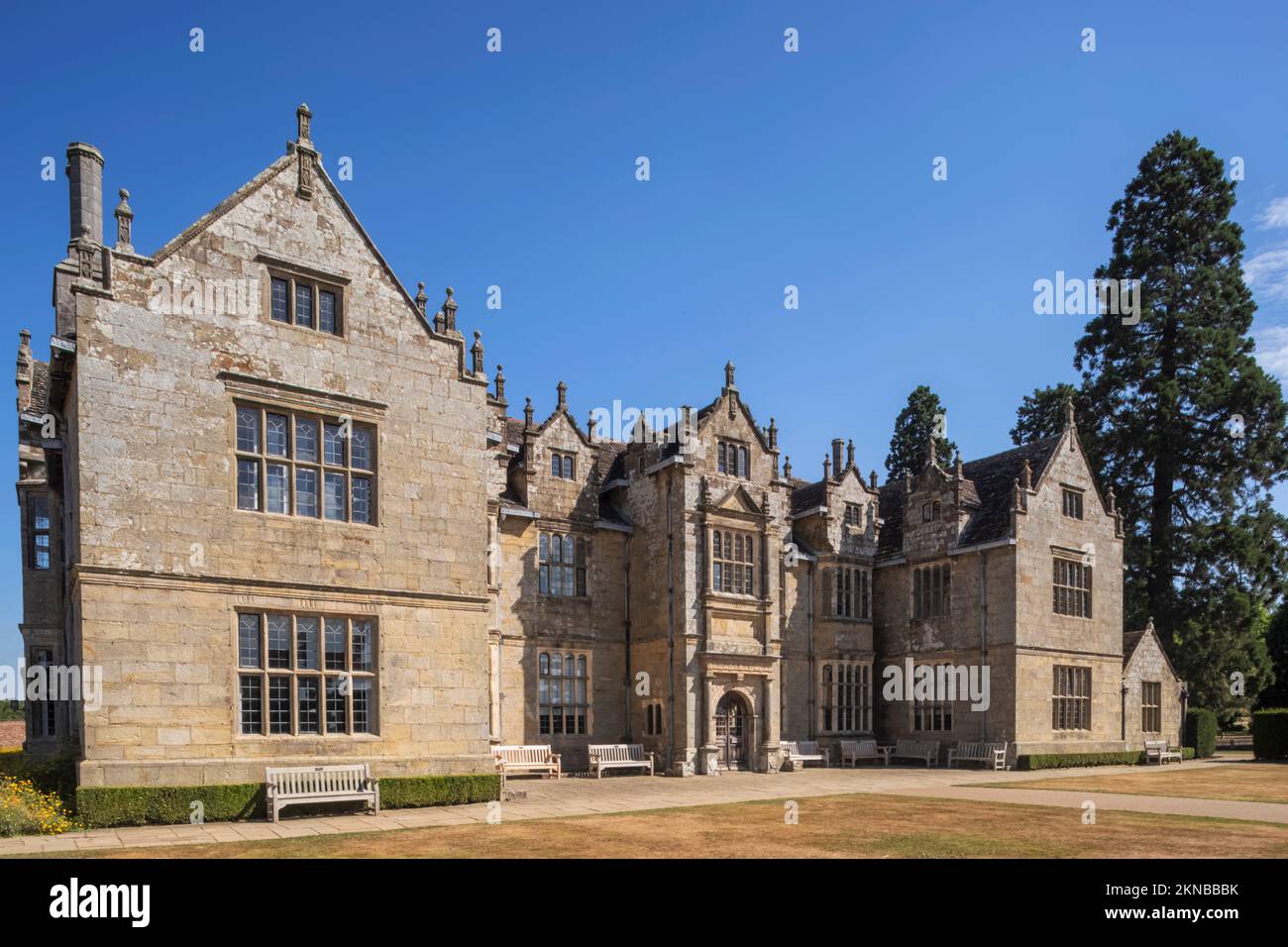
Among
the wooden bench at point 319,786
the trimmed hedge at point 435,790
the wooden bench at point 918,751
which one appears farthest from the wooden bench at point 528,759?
the wooden bench at point 918,751

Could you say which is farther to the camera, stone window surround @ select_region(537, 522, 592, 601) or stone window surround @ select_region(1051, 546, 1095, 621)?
stone window surround @ select_region(1051, 546, 1095, 621)

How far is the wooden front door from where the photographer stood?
32.5 meters

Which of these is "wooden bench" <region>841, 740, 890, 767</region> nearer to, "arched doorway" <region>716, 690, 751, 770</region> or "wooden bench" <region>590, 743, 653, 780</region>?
"arched doorway" <region>716, 690, 751, 770</region>

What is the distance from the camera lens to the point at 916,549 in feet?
125

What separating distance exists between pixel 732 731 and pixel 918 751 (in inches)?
338

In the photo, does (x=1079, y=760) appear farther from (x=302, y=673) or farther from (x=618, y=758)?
(x=302, y=673)

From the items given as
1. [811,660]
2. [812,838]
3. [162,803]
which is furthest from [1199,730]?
[162,803]

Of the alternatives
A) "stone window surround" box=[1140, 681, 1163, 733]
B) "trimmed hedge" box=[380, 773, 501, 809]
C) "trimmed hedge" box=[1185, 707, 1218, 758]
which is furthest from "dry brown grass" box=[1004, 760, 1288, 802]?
"trimmed hedge" box=[380, 773, 501, 809]

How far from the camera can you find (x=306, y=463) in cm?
2016

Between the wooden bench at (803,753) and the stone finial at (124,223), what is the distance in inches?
996

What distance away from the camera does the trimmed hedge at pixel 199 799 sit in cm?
1656

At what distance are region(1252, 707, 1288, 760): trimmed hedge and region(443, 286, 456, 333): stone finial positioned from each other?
126 feet

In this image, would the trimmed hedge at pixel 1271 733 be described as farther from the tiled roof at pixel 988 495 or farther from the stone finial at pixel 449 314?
the stone finial at pixel 449 314

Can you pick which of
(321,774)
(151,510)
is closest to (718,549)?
(321,774)
